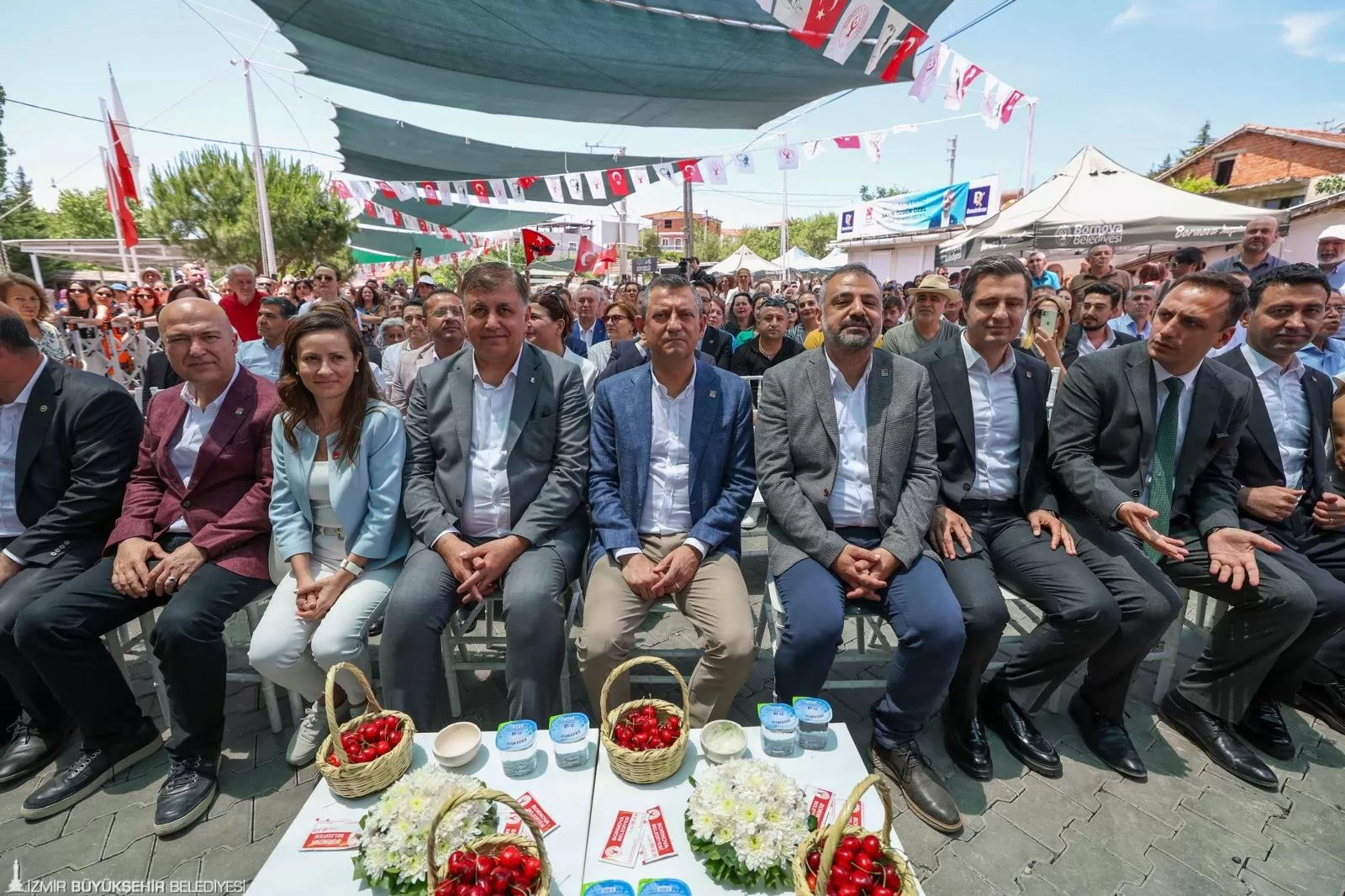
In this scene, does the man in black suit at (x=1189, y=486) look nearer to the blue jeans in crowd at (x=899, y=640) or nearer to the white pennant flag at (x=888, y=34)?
the blue jeans in crowd at (x=899, y=640)

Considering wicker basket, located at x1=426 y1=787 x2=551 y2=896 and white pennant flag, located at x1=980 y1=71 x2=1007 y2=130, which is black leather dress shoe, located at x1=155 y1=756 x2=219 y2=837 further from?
white pennant flag, located at x1=980 y1=71 x2=1007 y2=130

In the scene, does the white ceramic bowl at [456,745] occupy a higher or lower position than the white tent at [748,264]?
lower

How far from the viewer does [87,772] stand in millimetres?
2398

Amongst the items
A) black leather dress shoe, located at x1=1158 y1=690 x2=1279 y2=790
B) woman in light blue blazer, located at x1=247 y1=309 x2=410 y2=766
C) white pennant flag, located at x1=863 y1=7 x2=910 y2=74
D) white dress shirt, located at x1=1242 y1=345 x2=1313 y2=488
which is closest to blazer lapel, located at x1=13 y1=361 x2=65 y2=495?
woman in light blue blazer, located at x1=247 y1=309 x2=410 y2=766

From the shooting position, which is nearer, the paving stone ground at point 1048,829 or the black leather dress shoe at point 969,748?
the paving stone ground at point 1048,829

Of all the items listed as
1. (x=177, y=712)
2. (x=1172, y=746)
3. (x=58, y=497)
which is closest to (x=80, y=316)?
(x=58, y=497)

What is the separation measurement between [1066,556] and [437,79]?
8.71 m

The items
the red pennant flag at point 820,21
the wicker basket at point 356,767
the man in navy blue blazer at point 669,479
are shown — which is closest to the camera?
the wicker basket at point 356,767

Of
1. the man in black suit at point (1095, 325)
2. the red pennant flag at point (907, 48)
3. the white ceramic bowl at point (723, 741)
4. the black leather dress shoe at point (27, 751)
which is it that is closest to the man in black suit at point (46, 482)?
the black leather dress shoe at point (27, 751)

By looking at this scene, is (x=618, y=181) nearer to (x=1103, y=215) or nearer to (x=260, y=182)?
(x=260, y=182)

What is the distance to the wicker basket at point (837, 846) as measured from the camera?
1262 mm

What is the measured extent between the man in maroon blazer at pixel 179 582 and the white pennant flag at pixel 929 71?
299 inches

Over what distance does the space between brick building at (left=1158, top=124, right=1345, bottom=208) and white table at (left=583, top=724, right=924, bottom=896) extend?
78.8 ft

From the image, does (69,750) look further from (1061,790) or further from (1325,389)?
(1325,389)
